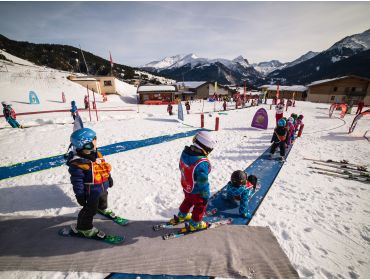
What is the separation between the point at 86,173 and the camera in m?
2.83

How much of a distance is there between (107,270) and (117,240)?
0.51m

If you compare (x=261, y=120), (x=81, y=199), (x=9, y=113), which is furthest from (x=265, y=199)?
(x=9, y=113)

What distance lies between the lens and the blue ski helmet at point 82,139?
2760 mm

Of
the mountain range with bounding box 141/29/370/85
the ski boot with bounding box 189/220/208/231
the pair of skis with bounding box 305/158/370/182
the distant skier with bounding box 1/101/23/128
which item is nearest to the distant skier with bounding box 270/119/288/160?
the pair of skis with bounding box 305/158/370/182

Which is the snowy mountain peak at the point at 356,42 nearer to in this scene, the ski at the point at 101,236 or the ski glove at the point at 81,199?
the ski at the point at 101,236

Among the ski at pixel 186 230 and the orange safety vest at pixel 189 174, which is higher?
the orange safety vest at pixel 189 174

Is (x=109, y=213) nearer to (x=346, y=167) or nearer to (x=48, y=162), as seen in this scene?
(x=48, y=162)

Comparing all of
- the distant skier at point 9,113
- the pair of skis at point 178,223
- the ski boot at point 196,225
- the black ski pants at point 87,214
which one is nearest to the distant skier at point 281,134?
the pair of skis at point 178,223

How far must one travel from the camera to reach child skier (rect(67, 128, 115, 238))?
2742 mm

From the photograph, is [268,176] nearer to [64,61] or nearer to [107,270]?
[107,270]

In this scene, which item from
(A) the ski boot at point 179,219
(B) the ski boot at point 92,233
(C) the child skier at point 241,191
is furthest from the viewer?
(C) the child skier at point 241,191

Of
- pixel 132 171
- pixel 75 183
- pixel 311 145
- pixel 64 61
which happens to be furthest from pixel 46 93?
pixel 64 61

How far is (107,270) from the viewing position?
2729 mm

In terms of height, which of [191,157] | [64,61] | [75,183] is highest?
[64,61]
